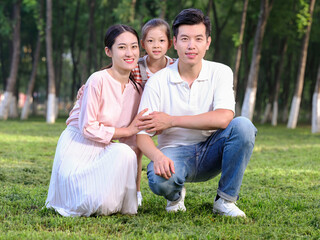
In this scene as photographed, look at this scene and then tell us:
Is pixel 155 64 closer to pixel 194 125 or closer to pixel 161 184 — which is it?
pixel 194 125

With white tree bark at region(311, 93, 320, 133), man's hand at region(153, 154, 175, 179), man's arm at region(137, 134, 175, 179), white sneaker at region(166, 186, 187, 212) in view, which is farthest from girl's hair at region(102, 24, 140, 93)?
white tree bark at region(311, 93, 320, 133)

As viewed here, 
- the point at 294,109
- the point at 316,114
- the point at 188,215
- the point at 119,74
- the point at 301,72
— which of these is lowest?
the point at 294,109

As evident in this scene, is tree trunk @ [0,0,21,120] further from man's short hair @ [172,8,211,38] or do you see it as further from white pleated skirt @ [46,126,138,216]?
man's short hair @ [172,8,211,38]

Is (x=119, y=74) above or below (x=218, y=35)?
below

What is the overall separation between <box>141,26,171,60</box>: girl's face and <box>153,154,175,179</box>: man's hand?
1.35 meters

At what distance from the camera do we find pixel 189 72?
4.61m

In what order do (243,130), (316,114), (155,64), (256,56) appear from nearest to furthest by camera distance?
(243,130), (155,64), (316,114), (256,56)

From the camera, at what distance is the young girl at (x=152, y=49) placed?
507 cm

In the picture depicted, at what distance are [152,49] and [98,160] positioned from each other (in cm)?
135

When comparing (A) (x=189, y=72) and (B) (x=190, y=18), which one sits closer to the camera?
(B) (x=190, y=18)

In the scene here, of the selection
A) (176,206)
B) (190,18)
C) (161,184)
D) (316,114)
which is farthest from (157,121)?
(316,114)

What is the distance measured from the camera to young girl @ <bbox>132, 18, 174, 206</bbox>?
507 cm

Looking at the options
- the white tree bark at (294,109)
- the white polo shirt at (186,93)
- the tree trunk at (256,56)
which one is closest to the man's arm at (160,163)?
the white polo shirt at (186,93)

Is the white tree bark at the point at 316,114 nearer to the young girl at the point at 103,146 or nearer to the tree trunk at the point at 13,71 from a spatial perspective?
the young girl at the point at 103,146
